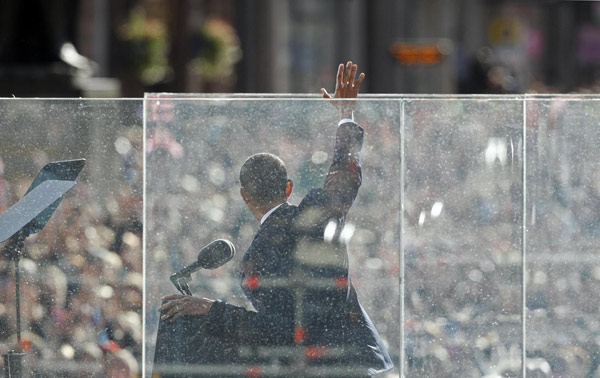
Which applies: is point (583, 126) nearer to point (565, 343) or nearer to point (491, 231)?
point (491, 231)

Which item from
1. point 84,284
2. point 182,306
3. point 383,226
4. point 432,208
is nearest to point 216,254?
point 182,306

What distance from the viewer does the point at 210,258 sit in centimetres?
429

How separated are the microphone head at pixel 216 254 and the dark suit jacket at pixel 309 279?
0.07 metres

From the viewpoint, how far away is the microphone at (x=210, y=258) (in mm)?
4293

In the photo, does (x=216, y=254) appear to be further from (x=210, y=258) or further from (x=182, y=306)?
(x=182, y=306)

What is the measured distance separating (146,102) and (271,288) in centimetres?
83

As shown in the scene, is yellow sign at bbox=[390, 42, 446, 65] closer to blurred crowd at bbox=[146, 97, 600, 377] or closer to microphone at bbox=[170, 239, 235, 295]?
blurred crowd at bbox=[146, 97, 600, 377]

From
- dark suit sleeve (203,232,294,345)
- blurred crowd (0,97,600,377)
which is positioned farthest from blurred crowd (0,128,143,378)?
dark suit sleeve (203,232,294,345)

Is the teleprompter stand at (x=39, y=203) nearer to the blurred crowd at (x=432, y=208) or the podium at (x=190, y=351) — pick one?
the blurred crowd at (x=432, y=208)

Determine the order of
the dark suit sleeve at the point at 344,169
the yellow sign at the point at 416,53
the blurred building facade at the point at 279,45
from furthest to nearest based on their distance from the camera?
the yellow sign at the point at 416,53, the blurred building facade at the point at 279,45, the dark suit sleeve at the point at 344,169

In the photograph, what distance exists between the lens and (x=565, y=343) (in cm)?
448

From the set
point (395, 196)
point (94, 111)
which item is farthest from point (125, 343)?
point (395, 196)

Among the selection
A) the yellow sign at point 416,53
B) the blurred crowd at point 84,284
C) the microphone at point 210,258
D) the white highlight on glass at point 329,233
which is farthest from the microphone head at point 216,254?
the yellow sign at point 416,53

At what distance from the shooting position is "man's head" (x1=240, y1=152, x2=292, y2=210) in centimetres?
428
